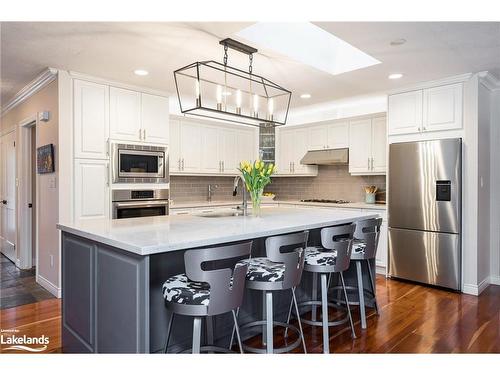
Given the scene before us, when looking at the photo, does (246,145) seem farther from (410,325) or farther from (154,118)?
(410,325)

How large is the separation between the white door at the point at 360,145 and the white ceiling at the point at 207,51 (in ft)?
3.14

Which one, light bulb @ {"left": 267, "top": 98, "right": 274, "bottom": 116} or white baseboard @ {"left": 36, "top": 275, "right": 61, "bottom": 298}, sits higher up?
light bulb @ {"left": 267, "top": 98, "right": 274, "bottom": 116}

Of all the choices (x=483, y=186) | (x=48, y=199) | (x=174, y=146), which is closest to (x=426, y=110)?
(x=483, y=186)

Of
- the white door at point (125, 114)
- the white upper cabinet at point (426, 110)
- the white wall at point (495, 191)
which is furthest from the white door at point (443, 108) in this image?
the white door at point (125, 114)

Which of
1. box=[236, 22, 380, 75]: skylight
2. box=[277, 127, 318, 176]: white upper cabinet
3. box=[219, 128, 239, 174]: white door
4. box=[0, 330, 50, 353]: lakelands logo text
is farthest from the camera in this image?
box=[277, 127, 318, 176]: white upper cabinet

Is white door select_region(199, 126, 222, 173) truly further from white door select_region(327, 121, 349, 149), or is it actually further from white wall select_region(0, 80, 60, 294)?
white wall select_region(0, 80, 60, 294)

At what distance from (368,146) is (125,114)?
336 centimetres

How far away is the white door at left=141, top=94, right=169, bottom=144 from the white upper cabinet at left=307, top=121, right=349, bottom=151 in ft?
8.08

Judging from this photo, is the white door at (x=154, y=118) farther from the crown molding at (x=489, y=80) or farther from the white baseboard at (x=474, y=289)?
the white baseboard at (x=474, y=289)

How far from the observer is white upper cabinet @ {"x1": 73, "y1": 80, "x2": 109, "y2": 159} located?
384cm

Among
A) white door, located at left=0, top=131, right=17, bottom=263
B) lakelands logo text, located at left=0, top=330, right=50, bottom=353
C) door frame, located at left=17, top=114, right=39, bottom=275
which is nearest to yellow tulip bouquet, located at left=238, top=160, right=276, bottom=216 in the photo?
lakelands logo text, located at left=0, top=330, right=50, bottom=353
